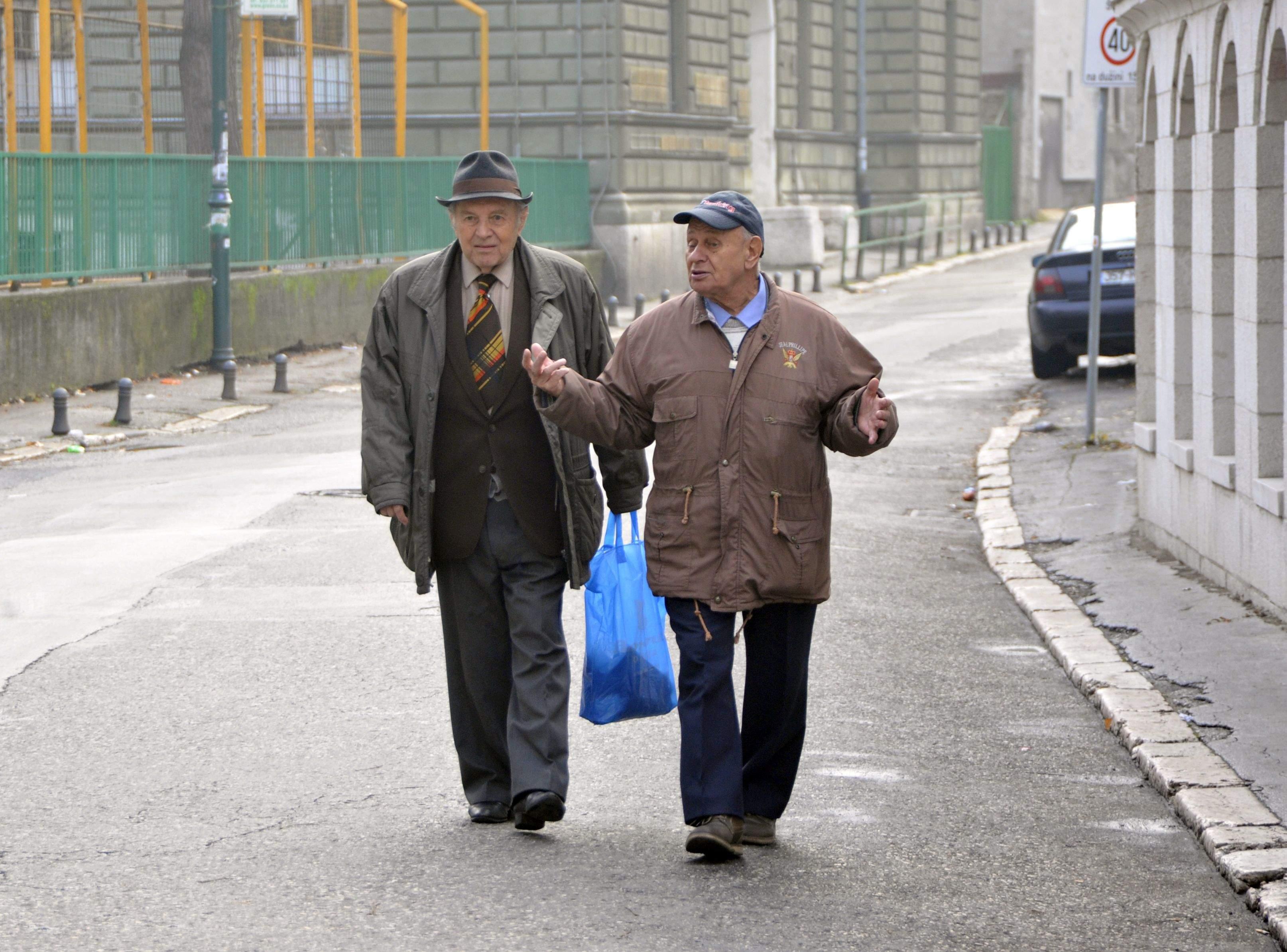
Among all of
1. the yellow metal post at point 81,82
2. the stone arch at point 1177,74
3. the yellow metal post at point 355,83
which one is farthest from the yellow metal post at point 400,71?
the stone arch at point 1177,74

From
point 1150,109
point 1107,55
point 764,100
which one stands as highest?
point 764,100

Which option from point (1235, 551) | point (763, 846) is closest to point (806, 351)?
point (763, 846)

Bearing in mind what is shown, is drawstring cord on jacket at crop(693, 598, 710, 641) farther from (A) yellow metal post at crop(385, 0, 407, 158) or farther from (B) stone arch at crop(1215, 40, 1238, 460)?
(A) yellow metal post at crop(385, 0, 407, 158)

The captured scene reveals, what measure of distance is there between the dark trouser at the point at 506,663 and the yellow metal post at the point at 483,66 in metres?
24.3

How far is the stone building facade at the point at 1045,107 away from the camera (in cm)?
5491

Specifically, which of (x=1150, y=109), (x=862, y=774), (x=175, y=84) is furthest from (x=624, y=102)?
(x=862, y=774)

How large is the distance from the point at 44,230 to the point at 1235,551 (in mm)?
12127

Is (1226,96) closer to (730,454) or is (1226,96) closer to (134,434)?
(730,454)

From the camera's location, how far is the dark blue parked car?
17391mm

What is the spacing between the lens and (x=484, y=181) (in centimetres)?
536

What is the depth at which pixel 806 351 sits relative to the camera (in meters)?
5.18

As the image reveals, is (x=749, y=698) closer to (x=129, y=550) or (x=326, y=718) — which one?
(x=326, y=718)

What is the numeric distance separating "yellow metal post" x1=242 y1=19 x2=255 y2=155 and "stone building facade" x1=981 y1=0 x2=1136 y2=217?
33849 mm

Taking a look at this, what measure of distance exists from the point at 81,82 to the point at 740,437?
16.4 meters
